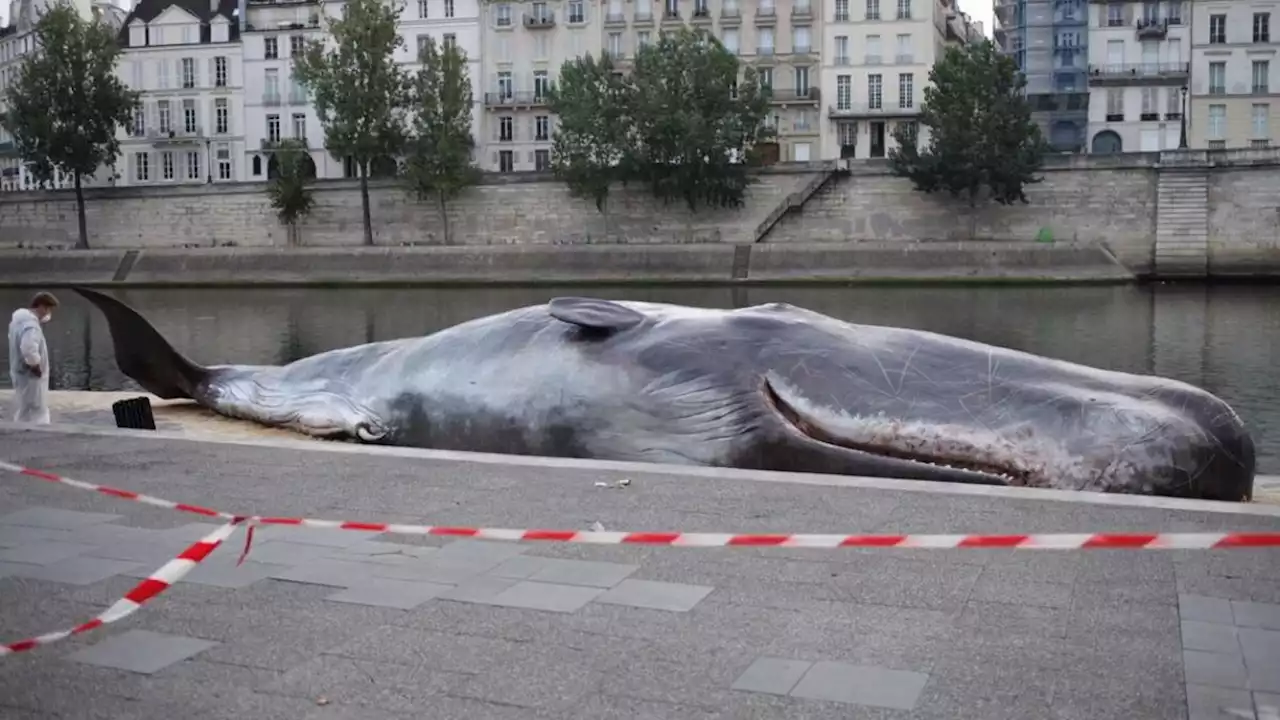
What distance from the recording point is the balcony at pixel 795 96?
272 feet

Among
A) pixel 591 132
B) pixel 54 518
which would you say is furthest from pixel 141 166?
pixel 54 518

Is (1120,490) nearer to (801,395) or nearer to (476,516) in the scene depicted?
(801,395)

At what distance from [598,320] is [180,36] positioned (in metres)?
88.4

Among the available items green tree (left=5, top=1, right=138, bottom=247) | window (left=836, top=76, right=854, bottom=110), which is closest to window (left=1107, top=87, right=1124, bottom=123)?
window (left=836, top=76, right=854, bottom=110)

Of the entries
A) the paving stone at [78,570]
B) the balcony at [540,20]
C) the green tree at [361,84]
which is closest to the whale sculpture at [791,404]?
the paving stone at [78,570]

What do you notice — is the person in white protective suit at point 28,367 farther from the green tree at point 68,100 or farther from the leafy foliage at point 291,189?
the green tree at point 68,100

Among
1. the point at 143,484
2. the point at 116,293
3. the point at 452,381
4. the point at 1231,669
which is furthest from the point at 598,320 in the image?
the point at 116,293

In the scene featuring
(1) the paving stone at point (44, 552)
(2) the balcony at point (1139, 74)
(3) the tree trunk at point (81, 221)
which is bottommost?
(1) the paving stone at point (44, 552)

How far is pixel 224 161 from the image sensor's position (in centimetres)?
9031

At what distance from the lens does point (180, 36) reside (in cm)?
9081

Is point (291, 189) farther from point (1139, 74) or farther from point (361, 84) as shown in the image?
point (1139, 74)

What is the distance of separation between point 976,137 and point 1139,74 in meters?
26.1

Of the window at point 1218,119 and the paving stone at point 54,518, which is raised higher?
the window at point 1218,119

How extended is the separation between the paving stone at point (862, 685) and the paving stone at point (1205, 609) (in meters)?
1.60
